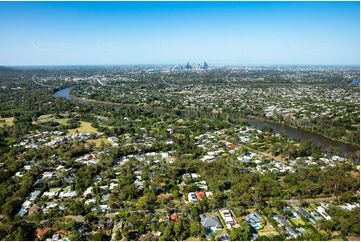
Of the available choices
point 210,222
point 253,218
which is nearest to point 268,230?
point 253,218

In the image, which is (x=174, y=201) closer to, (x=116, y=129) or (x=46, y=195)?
(x=46, y=195)

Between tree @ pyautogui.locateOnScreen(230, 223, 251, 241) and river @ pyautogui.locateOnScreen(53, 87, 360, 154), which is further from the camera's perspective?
river @ pyautogui.locateOnScreen(53, 87, 360, 154)

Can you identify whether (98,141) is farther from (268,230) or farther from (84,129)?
(268,230)

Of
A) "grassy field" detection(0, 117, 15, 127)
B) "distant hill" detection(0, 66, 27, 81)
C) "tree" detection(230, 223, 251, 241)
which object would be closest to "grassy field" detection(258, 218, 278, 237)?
"tree" detection(230, 223, 251, 241)

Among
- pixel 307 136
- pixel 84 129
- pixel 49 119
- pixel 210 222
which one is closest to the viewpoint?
pixel 210 222

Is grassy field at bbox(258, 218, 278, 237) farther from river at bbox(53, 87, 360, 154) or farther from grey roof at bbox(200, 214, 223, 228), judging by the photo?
river at bbox(53, 87, 360, 154)

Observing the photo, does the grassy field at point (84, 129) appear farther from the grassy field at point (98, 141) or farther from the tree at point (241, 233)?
the tree at point (241, 233)

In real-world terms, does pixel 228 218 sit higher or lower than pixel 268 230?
higher

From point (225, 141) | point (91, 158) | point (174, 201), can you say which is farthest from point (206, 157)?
point (91, 158)
